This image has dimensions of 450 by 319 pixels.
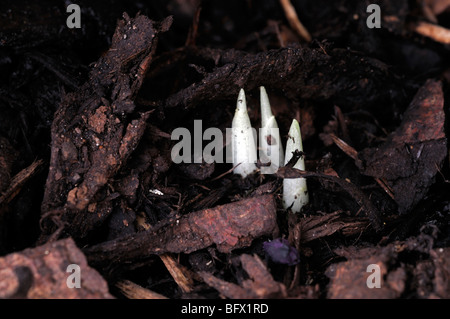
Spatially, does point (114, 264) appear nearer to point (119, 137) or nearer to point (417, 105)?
point (119, 137)

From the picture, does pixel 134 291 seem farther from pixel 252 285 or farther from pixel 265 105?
pixel 265 105

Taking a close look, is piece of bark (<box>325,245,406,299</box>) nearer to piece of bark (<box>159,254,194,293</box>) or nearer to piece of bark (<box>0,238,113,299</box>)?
piece of bark (<box>159,254,194,293</box>)

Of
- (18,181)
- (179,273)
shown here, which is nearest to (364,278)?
(179,273)

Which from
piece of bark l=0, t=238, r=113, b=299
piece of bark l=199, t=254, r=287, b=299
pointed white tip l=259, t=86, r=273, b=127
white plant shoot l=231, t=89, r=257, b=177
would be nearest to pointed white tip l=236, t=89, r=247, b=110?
white plant shoot l=231, t=89, r=257, b=177

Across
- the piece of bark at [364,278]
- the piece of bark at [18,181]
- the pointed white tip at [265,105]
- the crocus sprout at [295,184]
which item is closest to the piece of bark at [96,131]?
the piece of bark at [18,181]
